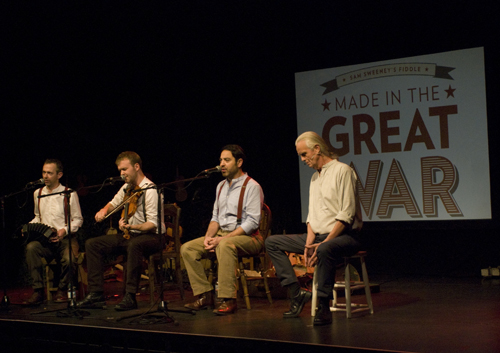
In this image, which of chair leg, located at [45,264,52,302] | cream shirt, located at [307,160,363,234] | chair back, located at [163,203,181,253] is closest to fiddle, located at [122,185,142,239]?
chair back, located at [163,203,181,253]

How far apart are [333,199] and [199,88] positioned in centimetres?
400

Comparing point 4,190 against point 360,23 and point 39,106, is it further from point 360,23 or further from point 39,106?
point 360,23

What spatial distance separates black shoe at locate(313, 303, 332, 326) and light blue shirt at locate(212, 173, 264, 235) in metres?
0.96

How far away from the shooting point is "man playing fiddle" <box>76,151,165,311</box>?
4.45 metres

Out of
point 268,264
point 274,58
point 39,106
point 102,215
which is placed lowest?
point 268,264

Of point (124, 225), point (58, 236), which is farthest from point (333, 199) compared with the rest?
point (58, 236)

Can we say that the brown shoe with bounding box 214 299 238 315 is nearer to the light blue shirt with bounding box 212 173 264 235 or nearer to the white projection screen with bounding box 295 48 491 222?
the light blue shirt with bounding box 212 173 264 235

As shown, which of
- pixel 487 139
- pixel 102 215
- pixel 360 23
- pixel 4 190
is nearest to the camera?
pixel 102 215

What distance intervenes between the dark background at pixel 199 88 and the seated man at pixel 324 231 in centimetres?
263

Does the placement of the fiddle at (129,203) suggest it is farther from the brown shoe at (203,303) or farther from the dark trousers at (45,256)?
the brown shoe at (203,303)

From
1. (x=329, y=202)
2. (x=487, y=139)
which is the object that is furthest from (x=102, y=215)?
(x=487, y=139)

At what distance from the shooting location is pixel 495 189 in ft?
19.2

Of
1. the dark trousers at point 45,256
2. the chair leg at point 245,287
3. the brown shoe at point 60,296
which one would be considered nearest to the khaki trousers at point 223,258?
the chair leg at point 245,287

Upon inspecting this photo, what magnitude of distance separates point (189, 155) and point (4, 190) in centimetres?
231
